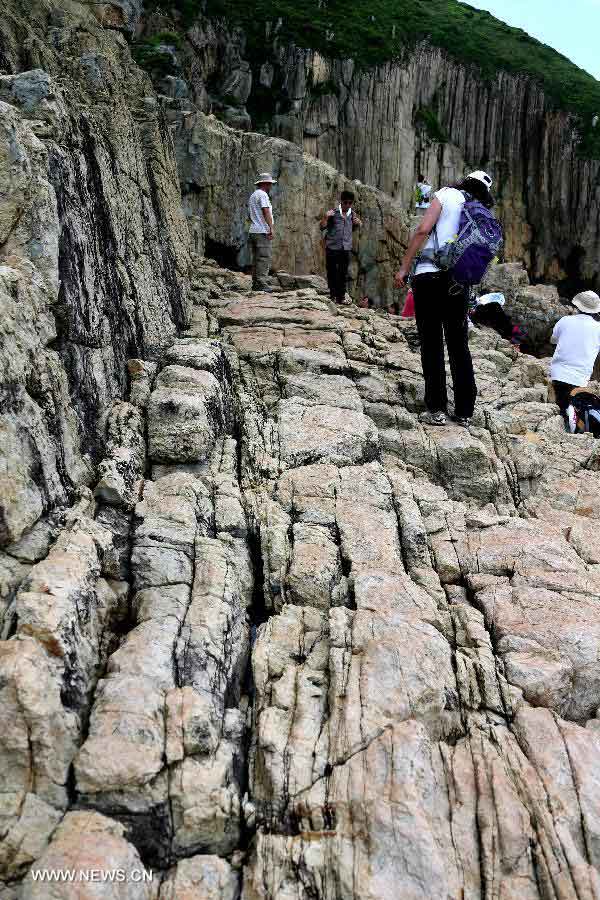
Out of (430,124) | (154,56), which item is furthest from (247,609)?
(430,124)

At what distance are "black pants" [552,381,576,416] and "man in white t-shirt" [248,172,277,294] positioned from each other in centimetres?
951

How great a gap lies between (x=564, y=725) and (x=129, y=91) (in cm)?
1840

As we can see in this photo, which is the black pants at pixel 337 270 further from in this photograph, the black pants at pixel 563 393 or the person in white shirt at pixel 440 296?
the person in white shirt at pixel 440 296

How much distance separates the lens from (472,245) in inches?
461

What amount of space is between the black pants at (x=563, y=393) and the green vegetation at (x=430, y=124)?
54078 mm

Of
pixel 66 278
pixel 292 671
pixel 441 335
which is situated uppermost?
pixel 441 335

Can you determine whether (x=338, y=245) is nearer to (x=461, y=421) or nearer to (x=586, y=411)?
(x=586, y=411)

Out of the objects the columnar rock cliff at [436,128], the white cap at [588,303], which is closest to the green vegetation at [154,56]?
the columnar rock cliff at [436,128]

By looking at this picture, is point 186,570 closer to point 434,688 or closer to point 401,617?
point 401,617

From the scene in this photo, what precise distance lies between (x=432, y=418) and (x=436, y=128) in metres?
59.4

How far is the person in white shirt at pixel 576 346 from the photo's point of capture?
1653 cm

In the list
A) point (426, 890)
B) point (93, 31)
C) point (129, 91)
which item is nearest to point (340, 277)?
point (129, 91)

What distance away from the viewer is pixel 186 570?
27.5 feet

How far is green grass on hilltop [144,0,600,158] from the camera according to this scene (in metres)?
58.1
